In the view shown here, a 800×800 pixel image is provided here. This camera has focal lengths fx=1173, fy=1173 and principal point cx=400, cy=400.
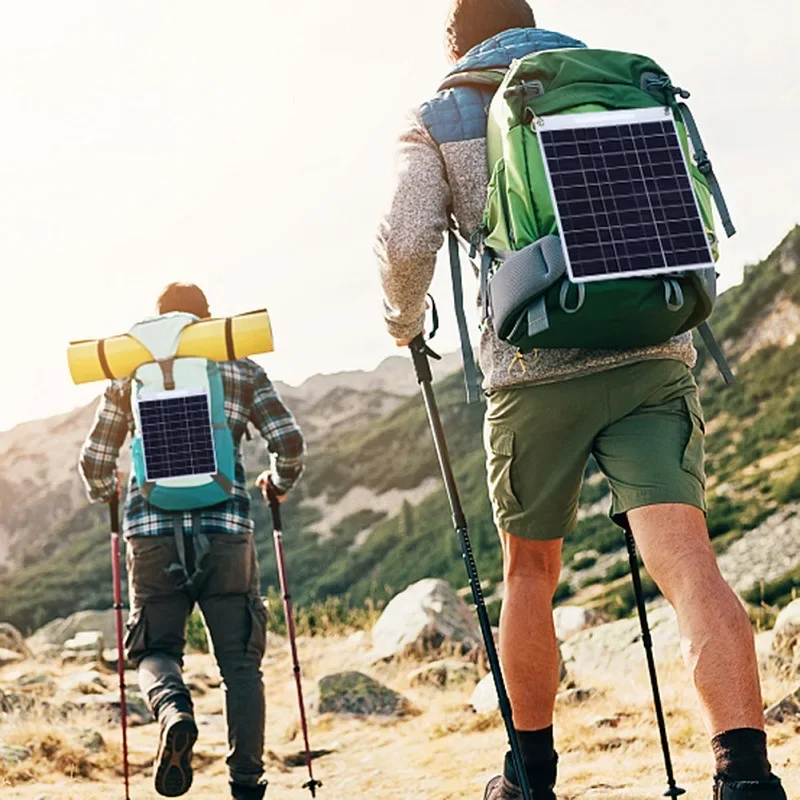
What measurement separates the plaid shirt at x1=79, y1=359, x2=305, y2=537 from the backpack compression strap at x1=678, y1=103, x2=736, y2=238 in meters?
2.69

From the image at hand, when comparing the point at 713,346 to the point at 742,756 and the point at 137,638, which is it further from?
the point at 137,638

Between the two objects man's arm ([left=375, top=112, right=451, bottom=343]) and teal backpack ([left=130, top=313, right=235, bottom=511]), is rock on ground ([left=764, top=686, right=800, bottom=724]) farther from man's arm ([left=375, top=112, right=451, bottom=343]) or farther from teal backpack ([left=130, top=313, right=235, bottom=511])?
man's arm ([left=375, top=112, right=451, bottom=343])

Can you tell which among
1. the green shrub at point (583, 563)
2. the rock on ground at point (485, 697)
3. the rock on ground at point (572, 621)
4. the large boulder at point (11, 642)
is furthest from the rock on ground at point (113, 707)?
the green shrub at point (583, 563)

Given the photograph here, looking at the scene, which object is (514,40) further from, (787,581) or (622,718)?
(787,581)

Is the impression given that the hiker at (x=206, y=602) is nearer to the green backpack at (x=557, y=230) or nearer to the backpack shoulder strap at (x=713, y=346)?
the green backpack at (x=557, y=230)

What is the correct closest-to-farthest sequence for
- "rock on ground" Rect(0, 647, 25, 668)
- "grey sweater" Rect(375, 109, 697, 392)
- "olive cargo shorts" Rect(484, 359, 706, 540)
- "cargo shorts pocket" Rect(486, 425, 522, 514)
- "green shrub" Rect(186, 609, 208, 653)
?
"olive cargo shorts" Rect(484, 359, 706, 540)
"grey sweater" Rect(375, 109, 697, 392)
"cargo shorts pocket" Rect(486, 425, 522, 514)
"rock on ground" Rect(0, 647, 25, 668)
"green shrub" Rect(186, 609, 208, 653)

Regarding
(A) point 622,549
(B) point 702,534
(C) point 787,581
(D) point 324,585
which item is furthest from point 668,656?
(D) point 324,585

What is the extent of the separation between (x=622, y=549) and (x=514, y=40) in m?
24.2

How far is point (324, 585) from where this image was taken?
3525cm

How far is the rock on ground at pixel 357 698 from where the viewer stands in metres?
8.39

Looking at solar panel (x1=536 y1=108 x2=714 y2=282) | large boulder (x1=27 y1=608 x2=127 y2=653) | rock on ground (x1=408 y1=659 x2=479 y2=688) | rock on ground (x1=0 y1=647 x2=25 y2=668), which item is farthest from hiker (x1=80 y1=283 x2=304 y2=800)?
large boulder (x1=27 y1=608 x2=127 y2=653)

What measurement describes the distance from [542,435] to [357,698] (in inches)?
234

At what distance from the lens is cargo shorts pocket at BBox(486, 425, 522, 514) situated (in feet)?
9.97

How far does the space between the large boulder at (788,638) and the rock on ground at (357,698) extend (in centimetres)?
281
